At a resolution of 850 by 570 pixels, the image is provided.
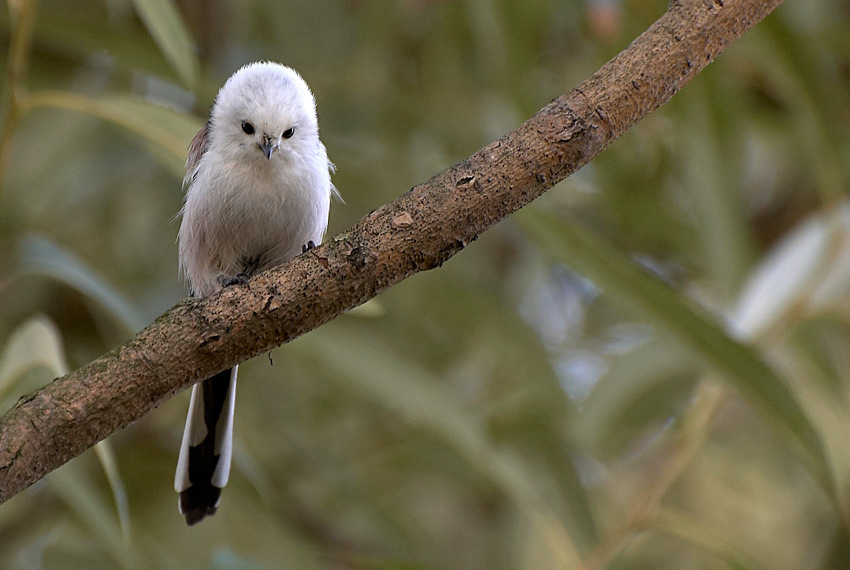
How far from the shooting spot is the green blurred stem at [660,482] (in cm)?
178

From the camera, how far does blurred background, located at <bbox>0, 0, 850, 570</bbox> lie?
171 cm

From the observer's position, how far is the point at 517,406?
2.08 meters

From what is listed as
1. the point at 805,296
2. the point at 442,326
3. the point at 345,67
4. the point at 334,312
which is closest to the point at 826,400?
the point at 805,296

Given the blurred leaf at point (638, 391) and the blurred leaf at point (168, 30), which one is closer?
the blurred leaf at point (168, 30)

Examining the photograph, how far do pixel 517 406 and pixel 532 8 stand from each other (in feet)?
2.98

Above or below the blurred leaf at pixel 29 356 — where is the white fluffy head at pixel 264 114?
above

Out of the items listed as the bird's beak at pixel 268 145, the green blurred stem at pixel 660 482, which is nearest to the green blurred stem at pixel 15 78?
the bird's beak at pixel 268 145

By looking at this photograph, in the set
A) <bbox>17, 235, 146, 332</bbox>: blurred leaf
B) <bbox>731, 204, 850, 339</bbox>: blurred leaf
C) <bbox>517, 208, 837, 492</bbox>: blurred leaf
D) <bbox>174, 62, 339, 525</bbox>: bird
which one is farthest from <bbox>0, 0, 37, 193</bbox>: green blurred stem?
<bbox>731, 204, 850, 339</bbox>: blurred leaf

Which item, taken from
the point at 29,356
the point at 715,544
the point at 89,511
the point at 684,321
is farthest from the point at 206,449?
the point at 715,544

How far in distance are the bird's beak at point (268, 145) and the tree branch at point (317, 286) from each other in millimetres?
567

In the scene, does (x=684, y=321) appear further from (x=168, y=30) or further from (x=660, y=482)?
(x=168, y=30)

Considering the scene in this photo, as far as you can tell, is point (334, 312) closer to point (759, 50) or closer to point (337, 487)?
point (337, 487)

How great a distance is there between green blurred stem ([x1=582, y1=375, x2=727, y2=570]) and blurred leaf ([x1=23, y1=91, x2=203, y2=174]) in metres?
1.01

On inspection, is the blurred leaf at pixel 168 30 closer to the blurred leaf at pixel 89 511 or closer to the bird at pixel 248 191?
the bird at pixel 248 191
